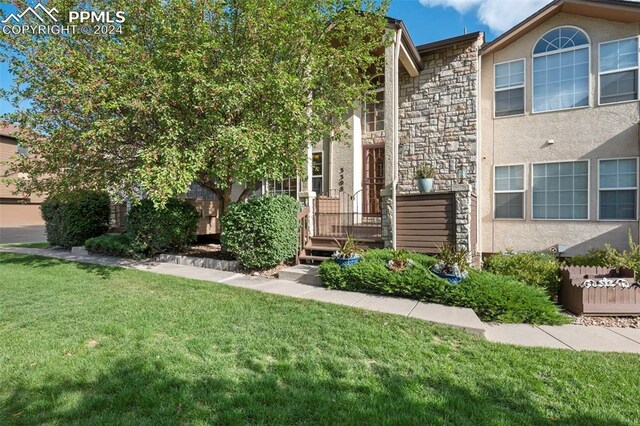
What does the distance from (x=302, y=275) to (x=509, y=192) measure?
6479 mm

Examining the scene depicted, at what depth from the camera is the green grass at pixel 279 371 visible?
8.54 ft

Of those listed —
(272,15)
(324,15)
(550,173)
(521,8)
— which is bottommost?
(550,173)

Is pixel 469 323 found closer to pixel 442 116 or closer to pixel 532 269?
pixel 532 269

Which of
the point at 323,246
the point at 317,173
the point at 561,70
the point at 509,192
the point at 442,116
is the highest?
the point at 561,70

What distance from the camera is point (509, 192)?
9.52 meters

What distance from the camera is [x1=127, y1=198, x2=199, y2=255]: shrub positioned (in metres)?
8.96

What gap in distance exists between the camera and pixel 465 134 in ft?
30.9

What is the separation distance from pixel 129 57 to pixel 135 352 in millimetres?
5715

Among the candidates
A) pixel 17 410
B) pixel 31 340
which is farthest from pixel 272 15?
pixel 17 410

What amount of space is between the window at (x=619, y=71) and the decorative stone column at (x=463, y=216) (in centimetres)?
483

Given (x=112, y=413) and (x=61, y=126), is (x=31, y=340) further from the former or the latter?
(x=61, y=126)

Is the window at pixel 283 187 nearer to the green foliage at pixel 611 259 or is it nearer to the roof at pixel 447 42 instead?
the roof at pixel 447 42

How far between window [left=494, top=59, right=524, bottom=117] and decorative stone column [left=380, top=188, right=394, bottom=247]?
4.65 metres

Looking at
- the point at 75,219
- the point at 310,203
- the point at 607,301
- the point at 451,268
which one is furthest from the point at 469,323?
the point at 75,219
